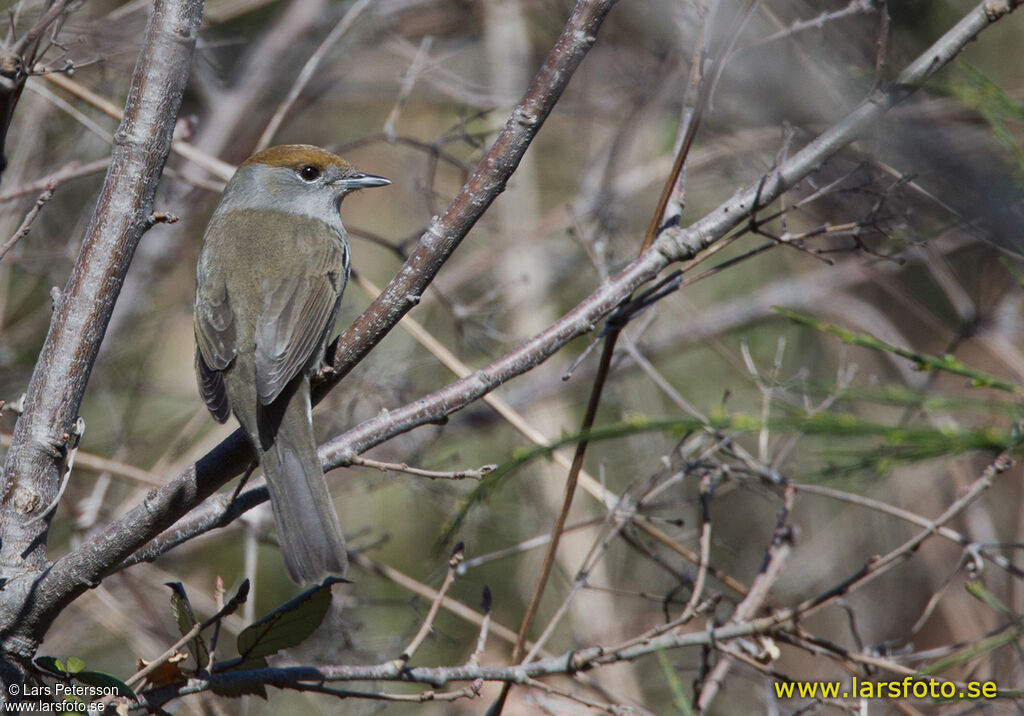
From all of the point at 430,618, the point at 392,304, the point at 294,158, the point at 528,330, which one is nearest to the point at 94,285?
the point at 392,304

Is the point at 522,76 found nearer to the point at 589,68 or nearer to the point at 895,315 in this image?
the point at 589,68

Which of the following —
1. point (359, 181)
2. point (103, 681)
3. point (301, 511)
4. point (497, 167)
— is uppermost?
point (359, 181)

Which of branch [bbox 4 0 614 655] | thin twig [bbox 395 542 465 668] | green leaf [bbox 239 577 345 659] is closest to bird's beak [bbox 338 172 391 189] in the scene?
branch [bbox 4 0 614 655]

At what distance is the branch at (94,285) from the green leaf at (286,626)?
0.56m

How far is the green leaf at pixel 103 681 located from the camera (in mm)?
2047

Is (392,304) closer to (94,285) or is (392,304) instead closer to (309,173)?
(94,285)

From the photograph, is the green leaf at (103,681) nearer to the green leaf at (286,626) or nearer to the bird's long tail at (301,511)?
the green leaf at (286,626)

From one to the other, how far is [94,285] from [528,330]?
341cm

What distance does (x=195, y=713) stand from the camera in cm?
372

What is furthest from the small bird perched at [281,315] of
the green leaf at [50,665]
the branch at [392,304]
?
the green leaf at [50,665]

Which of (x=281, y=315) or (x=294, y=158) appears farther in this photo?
(x=294, y=158)

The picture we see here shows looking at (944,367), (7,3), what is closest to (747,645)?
(944,367)

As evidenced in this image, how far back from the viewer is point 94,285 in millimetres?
2336

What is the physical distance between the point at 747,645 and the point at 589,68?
14.7 feet
